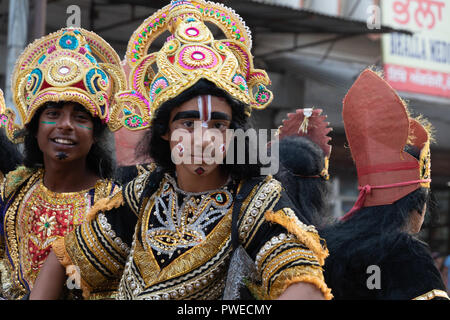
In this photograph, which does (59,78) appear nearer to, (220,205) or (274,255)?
(220,205)

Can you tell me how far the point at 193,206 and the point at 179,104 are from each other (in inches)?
13.7

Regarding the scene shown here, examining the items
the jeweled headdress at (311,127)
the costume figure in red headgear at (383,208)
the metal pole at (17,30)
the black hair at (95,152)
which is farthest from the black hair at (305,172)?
the metal pole at (17,30)

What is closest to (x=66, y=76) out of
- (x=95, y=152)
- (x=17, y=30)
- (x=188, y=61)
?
(x=95, y=152)

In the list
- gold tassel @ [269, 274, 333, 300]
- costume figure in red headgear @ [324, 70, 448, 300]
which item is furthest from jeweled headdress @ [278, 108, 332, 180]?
gold tassel @ [269, 274, 333, 300]

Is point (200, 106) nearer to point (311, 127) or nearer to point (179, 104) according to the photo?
point (179, 104)

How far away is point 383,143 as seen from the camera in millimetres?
2631

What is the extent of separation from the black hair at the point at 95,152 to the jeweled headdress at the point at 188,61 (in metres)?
0.71

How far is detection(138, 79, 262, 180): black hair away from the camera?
214cm

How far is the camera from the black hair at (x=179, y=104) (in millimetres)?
2145

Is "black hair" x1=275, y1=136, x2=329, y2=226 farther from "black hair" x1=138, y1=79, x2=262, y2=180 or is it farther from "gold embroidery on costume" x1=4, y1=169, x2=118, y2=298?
"black hair" x1=138, y1=79, x2=262, y2=180

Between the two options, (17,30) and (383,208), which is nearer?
(383,208)

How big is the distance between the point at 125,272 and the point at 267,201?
0.56 metres

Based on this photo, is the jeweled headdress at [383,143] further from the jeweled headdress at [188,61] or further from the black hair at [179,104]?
the black hair at [179,104]

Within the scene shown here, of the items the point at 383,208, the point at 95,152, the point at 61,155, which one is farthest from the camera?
the point at 95,152
